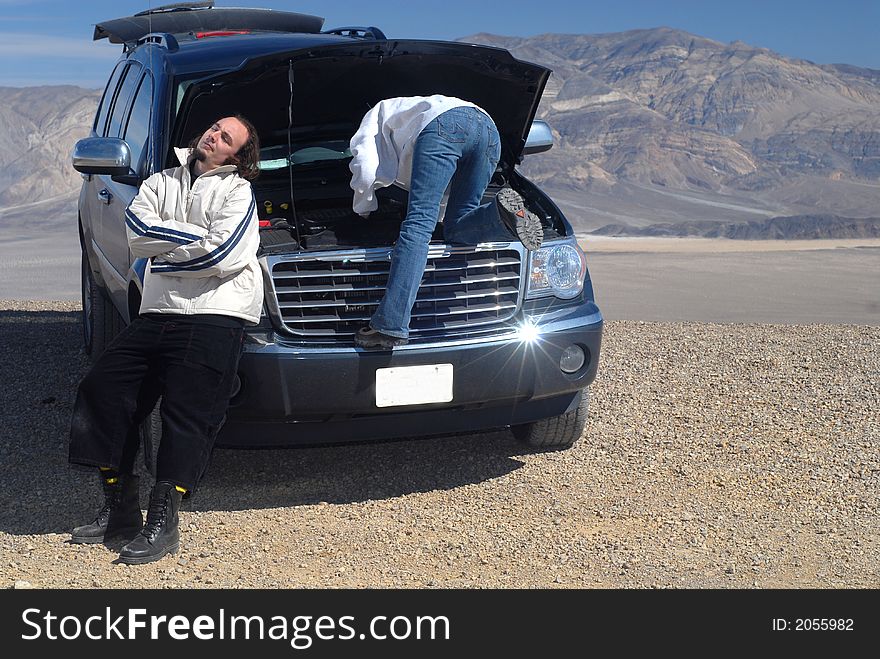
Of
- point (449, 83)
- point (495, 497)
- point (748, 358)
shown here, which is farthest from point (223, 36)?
point (748, 358)

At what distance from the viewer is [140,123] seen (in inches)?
233

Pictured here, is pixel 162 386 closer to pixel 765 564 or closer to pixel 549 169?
pixel 765 564

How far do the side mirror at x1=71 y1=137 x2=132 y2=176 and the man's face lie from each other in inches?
37.4

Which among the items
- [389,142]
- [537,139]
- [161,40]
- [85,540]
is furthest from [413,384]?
[161,40]

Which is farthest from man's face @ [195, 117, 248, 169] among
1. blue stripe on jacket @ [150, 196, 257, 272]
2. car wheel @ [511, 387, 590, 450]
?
car wheel @ [511, 387, 590, 450]

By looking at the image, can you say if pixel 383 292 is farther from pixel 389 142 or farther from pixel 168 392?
pixel 168 392

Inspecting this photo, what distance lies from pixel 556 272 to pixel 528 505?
1037mm

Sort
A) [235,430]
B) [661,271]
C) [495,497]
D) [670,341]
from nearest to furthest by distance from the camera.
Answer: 1. [235,430]
2. [495,497]
3. [670,341]
4. [661,271]

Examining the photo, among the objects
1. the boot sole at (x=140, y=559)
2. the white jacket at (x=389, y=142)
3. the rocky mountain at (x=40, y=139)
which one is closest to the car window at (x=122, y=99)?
the white jacket at (x=389, y=142)

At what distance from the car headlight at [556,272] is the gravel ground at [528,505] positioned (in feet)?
3.10

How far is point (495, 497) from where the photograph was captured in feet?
17.5

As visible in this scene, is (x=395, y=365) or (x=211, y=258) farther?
(x=395, y=365)

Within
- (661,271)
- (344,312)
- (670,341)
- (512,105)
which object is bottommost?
Result: (661,271)

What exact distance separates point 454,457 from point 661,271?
15.1m
